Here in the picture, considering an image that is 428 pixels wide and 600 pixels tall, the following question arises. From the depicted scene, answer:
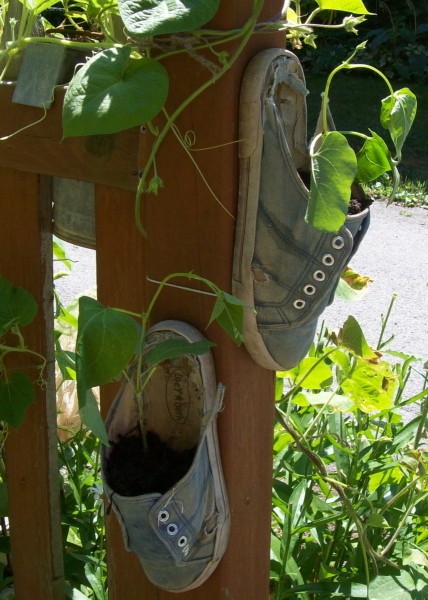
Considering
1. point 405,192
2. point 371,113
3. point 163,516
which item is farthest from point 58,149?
point 371,113

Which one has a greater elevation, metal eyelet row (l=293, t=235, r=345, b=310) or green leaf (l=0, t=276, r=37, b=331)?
metal eyelet row (l=293, t=235, r=345, b=310)

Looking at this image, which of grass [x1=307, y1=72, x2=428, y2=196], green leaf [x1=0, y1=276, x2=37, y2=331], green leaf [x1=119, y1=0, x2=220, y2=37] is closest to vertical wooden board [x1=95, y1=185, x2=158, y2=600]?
green leaf [x1=0, y1=276, x2=37, y2=331]

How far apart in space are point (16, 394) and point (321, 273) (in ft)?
1.76

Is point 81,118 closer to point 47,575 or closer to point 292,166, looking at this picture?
point 292,166

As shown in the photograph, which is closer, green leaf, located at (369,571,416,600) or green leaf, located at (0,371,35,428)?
green leaf, located at (0,371,35,428)

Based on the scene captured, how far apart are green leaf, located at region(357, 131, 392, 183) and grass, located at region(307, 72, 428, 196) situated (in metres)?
3.98

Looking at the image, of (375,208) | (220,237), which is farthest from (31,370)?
(375,208)

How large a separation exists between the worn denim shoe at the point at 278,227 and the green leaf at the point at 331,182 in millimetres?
61

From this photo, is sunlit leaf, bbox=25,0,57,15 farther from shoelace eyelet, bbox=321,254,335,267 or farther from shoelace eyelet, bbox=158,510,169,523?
shoelace eyelet, bbox=158,510,169,523

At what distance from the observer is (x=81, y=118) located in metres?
0.93

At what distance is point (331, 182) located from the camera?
0.98 metres

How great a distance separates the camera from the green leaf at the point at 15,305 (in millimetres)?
1309

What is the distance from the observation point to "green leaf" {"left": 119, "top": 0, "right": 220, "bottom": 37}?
34.7 inches

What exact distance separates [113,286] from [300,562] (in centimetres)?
71
